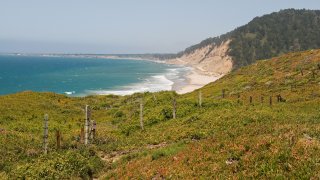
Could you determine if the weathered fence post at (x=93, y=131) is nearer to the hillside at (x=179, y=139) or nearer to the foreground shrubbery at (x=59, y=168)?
the hillside at (x=179, y=139)

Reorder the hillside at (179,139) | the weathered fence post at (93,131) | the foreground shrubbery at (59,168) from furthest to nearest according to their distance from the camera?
1. the weathered fence post at (93,131)
2. the foreground shrubbery at (59,168)
3. the hillside at (179,139)

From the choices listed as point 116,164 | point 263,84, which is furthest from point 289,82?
point 116,164

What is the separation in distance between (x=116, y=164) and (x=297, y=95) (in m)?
34.0

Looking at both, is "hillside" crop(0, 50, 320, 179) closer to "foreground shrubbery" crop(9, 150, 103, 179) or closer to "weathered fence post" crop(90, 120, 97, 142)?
"foreground shrubbery" crop(9, 150, 103, 179)

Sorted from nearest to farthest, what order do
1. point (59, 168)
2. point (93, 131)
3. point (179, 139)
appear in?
point (59, 168), point (179, 139), point (93, 131)

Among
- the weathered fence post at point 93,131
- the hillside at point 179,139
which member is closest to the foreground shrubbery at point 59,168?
the hillside at point 179,139

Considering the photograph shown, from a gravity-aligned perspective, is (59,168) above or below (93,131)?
above

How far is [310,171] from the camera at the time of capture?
1118cm

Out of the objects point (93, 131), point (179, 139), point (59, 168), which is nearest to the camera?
point (59, 168)

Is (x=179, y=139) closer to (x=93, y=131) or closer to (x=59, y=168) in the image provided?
(x=93, y=131)

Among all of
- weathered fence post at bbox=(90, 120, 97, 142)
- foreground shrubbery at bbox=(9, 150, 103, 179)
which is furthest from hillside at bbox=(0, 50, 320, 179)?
weathered fence post at bbox=(90, 120, 97, 142)

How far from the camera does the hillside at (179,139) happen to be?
1342 centimetres

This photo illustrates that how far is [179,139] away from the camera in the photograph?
90.3 feet

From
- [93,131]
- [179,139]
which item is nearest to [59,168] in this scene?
[93,131]
